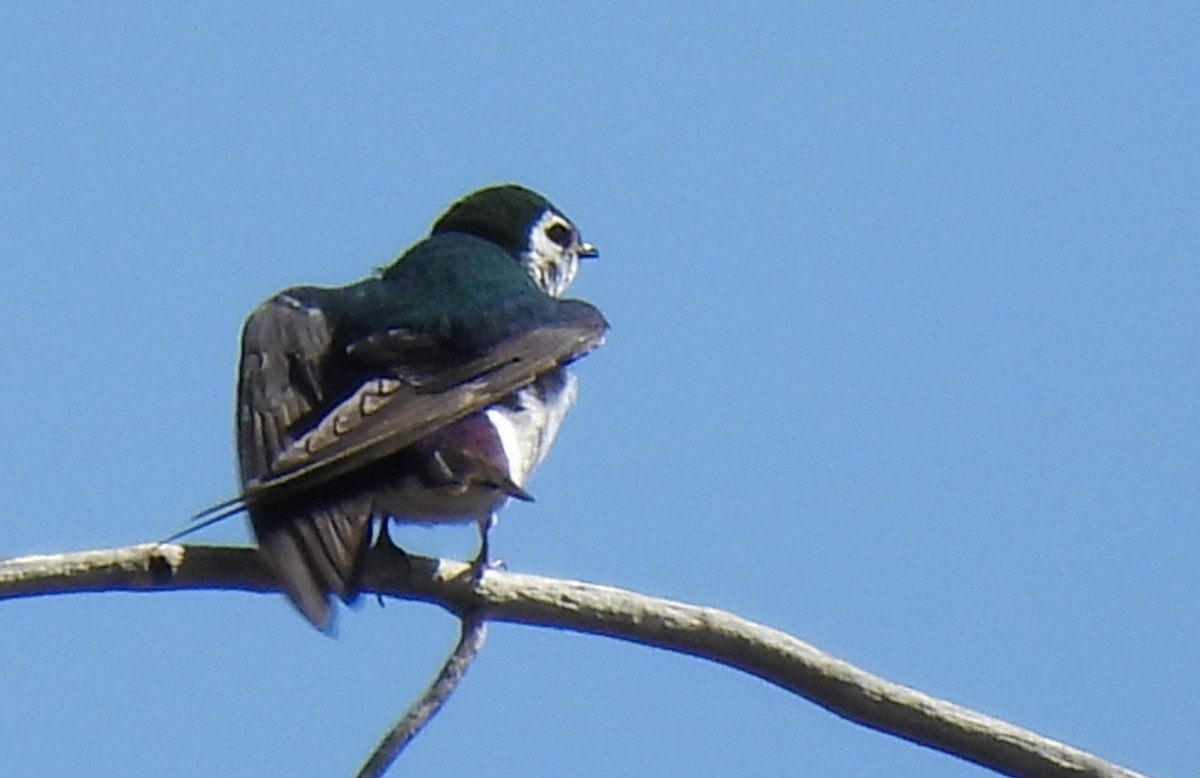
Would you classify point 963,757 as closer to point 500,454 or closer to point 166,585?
point 166,585

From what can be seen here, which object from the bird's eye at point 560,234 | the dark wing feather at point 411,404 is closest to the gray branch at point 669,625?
the dark wing feather at point 411,404

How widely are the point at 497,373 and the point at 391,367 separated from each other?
0.27m

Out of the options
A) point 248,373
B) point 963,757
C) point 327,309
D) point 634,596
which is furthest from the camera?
point 327,309

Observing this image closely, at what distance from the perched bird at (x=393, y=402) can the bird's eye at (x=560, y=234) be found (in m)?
0.85

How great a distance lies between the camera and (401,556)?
17.1 feet

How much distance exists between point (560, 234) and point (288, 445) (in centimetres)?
287

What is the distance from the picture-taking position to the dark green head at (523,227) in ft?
25.6

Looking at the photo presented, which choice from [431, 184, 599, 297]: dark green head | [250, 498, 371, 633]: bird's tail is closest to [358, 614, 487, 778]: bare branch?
[250, 498, 371, 633]: bird's tail

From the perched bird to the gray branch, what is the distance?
1.10 ft

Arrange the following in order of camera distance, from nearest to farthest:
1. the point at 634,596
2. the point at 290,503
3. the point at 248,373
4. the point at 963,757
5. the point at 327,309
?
the point at 963,757 → the point at 634,596 → the point at 290,503 → the point at 248,373 → the point at 327,309

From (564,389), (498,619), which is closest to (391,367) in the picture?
(564,389)

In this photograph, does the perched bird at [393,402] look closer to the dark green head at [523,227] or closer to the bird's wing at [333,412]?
the bird's wing at [333,412]

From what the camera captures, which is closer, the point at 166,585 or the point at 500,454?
the point at 166,585

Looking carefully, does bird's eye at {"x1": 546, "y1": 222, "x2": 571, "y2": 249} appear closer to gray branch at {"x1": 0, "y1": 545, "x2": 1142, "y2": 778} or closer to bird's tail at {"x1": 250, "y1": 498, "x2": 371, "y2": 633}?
bird's tail at {"x1": 250, "y1": 498, "x2": 371, "y2": 633}
